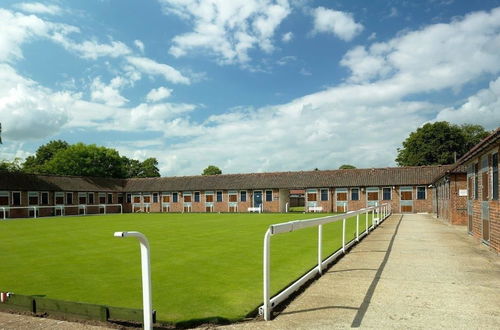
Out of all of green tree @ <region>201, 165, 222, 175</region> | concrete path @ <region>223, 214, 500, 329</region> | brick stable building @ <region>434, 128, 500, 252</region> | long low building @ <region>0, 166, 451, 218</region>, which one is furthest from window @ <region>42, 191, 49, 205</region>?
green tree @ <region>201, 165, 222, 175</region>

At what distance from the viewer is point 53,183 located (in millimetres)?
47969

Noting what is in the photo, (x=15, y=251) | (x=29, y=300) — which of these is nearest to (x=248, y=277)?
(x=29, y=300)

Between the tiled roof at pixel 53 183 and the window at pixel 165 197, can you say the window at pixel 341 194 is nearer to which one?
the window at pixel 165 197

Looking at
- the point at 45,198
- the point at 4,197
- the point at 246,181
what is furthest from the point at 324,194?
the point at 4,197

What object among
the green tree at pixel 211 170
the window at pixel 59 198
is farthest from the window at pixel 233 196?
the green tree at pixel 211 170

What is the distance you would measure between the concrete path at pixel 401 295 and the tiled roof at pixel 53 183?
43.5 meters

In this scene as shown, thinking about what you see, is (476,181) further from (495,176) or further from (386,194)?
(386,194)

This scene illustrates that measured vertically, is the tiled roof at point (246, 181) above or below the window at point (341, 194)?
above

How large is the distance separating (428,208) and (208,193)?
26.2m

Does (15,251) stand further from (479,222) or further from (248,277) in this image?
(479,222)

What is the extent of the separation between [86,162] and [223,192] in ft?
108

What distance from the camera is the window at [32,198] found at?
44.7 metres

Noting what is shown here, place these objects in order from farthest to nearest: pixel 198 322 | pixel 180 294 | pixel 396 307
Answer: pixel 180 294 < pixel 396 307 < pixel 198 322

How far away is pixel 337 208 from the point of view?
146 feet
